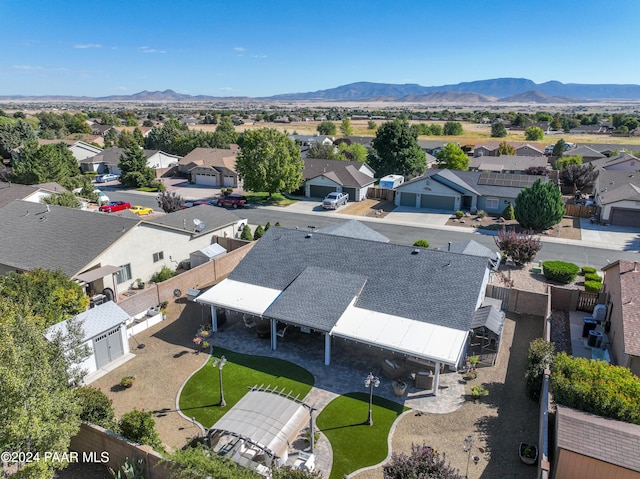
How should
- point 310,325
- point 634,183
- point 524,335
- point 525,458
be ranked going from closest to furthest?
point 525,458, point 310,325, point 524,335, point 634,183

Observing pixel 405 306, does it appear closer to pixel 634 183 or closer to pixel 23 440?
pixel 23 440

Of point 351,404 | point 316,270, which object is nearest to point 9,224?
point 316,270

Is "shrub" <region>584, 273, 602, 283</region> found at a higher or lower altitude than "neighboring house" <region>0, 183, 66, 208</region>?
lower

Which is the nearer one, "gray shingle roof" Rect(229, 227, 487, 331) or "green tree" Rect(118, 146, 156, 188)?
"gray shingle roof" Rect(229, 227, 487, 331)

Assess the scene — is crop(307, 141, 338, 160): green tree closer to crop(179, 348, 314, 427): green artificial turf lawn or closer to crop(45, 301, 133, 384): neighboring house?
crop(179, 348, 314, 427): green artificial turf lawn

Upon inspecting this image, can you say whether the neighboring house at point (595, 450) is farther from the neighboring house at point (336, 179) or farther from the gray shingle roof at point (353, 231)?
the neighboring house at point (336, 179)

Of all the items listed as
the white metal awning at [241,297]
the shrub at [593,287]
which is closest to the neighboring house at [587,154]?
the shrub at [593,287]

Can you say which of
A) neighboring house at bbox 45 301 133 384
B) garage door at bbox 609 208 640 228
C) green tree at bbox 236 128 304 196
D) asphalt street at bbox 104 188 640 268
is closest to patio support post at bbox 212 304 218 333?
neighboring house at bbox 45 301 133 384
